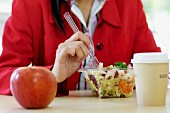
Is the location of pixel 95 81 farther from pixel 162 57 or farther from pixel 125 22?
pixel 125 22

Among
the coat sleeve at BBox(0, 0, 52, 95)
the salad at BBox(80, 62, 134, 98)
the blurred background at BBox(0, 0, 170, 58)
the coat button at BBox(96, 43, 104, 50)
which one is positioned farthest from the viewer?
the blurred background at BBox(0, 0, 170, 58)

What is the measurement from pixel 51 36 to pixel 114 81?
1.40 ft

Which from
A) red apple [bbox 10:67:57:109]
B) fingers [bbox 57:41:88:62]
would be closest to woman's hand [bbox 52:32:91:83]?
fingers [bbox 57:41:88:62]

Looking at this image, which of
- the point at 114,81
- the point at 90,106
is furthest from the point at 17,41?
the point at 90,106

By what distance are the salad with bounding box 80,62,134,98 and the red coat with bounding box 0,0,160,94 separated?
0.30 metres

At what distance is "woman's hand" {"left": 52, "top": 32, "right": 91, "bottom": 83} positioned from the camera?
1183 mm

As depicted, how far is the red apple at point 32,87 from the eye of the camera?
0.94 metres

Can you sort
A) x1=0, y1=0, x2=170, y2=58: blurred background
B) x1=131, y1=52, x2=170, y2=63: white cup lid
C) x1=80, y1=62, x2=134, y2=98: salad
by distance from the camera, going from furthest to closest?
x1=0, y1=0, x2=170, y2=58: blurred background → x1=80, y1=62, x2=134, y2=98: salad → x1=131, y1=52, x2=170, y2=63: white cup lid

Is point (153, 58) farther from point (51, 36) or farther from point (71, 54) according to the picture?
point (51, 36)

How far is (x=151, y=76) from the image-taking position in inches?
36.5

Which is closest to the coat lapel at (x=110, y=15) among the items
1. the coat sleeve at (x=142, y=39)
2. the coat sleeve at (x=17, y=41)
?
the coat sleeve at (x=142, y=39)

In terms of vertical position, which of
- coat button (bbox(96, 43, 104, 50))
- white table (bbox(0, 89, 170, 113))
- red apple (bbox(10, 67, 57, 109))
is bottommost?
white table (bbox(0, 89, 170, 113))

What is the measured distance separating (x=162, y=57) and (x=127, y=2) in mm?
779

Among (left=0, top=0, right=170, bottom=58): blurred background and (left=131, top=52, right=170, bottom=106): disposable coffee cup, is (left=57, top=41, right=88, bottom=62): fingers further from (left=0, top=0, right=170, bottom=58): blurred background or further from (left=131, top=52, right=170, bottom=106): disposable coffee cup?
(left=0, top=0, right=170, bottom=58): blurred background
